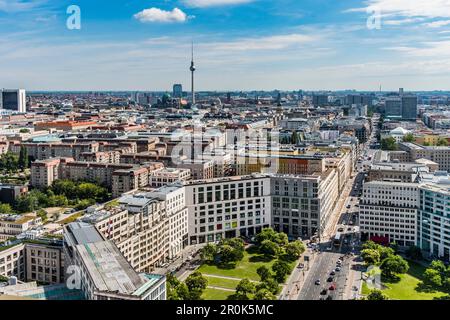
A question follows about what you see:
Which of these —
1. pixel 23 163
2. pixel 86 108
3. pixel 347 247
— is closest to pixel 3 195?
pixel 23 163

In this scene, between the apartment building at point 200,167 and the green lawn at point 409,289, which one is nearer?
the green lawn at point 409,289

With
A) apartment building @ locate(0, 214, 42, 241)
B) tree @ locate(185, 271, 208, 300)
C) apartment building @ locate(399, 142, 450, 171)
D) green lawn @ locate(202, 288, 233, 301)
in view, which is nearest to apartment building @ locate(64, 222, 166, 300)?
tree @ locate(185, 271, 208, 300)

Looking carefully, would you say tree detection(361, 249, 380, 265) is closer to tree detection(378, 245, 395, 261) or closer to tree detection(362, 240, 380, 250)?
tree detection(378, 245, 395, 261)

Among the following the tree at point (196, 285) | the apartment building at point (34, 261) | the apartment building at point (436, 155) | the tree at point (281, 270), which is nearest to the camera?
the tree at point (196, 285)

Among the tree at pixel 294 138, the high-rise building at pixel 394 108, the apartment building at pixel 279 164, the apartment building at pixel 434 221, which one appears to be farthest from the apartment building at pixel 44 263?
the high-rise building at pixel 394 108

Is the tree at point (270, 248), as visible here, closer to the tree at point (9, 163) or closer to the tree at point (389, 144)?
the tree at point (9, 163)
